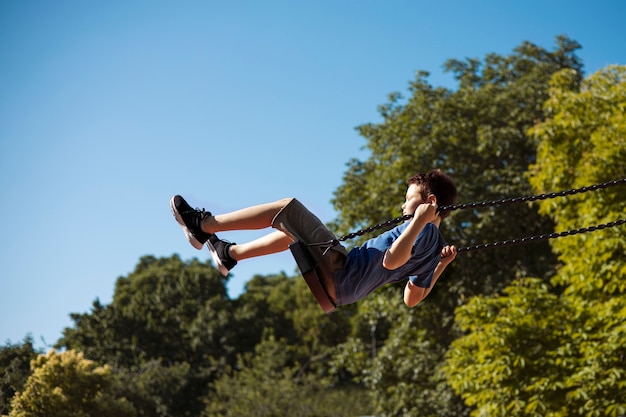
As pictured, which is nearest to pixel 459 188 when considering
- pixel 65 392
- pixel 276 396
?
pixel 65 392

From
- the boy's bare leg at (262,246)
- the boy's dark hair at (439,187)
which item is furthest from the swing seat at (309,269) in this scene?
the boy's dark hair at (439,187)

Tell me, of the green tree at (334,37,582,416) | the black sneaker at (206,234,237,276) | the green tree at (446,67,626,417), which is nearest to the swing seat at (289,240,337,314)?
the black sneaker at (206,234,237,276)

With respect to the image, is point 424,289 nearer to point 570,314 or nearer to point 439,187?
point 439,187

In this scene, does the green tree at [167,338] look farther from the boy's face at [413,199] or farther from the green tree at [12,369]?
the boy's face at [413,199]

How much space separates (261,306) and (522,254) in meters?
21.1

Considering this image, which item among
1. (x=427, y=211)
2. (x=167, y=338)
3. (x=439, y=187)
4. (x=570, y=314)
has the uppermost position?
(x=167, y=338)

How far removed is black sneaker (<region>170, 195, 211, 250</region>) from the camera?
13.0 ft

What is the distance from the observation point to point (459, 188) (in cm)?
1789

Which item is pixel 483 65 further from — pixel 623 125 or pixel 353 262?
pixel 353 262

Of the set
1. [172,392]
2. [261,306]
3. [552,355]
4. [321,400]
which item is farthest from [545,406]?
[261,306]

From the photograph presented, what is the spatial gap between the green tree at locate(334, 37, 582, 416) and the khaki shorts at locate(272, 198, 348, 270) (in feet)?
44.9

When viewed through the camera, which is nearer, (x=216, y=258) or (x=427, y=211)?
(x=427, y=211)

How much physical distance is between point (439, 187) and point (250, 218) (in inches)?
39.7

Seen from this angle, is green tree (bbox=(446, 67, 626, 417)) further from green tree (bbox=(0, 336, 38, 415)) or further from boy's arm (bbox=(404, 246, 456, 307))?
boy's arm (bbox=(404, 246, 456, 307))
